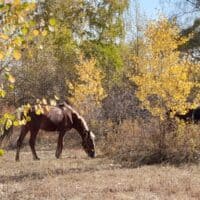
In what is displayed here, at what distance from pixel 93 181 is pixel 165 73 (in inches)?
160

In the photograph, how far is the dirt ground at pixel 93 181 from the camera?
922 centimetres

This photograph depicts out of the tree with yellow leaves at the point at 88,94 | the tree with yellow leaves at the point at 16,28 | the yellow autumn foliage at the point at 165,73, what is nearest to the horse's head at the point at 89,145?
the yellow autumn foliage at the point at 165,73

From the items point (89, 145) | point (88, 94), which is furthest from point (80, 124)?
point (88, 94)

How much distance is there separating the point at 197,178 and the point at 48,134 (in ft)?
43.2

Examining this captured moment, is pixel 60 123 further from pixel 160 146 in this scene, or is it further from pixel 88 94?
pixel 88 94

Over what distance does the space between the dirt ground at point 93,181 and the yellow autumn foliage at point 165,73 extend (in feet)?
5.98

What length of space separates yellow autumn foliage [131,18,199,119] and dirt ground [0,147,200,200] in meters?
1.82

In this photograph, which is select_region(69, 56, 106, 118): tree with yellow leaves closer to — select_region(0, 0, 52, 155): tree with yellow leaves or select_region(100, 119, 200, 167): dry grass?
select_region(100, 119, 200, 167): dry grass

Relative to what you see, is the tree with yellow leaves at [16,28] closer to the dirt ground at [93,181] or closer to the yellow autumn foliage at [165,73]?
the dirt ground at [93,181]

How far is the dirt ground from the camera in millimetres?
9219

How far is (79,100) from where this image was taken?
862 inches

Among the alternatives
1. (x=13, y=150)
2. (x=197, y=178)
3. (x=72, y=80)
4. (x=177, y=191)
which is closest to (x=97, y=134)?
(x=13, y=150)

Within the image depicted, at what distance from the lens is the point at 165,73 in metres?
Answer: 13.5

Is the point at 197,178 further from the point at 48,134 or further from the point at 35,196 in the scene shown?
the point at 48,134
